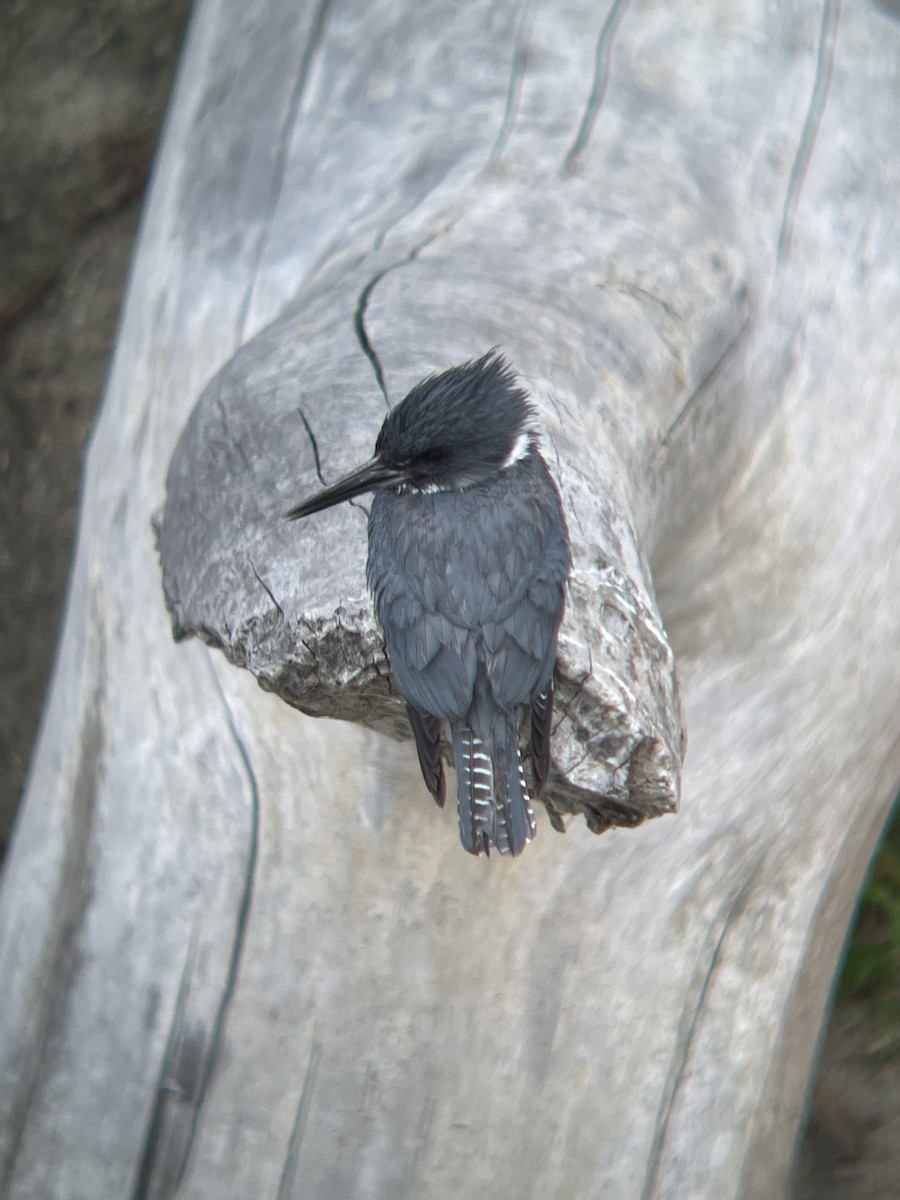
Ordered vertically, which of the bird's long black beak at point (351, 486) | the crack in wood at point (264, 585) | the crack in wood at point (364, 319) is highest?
the crack in wood at point (364, 319)

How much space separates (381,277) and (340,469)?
0.33 meters

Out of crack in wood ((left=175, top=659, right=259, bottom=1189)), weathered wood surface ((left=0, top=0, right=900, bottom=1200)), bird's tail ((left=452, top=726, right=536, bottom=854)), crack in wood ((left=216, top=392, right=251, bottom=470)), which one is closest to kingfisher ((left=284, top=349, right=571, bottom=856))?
bird's tail ((left=452, top=726, right=536, bottom=854))

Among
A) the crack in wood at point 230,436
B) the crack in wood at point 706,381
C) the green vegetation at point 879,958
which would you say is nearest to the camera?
the crack in wood at point 230,436

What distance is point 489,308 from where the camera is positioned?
1.71 m

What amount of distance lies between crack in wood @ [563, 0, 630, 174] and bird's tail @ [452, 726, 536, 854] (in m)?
0.99

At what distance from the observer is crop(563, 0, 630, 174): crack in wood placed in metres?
2.02

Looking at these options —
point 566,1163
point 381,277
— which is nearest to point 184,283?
point 381,277

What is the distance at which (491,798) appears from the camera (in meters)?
1.48

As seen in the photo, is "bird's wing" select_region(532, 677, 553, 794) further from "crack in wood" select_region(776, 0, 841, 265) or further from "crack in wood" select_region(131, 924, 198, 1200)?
"crack in wood" select_region(776, 0, 841, 265)

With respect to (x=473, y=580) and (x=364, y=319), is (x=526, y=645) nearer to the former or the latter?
(x=473, y=580)

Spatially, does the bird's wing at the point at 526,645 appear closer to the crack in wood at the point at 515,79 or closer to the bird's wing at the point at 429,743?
the bird's wing at the point at 429,743

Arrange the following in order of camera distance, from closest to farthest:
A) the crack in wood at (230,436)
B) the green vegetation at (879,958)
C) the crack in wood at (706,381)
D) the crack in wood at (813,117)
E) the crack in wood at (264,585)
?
1. the crack in wood at (264,585)
2. the crack in wood at (230,436)
3. the crack in wood at (706,381)
4. the crack in wood at (813,117)
5. the green vegetation at (879,958)

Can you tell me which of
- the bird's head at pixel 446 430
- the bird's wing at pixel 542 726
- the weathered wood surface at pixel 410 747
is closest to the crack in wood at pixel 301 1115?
the weathered wood surface at pixel 410 747

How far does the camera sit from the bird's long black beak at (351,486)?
1.46 metres
